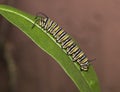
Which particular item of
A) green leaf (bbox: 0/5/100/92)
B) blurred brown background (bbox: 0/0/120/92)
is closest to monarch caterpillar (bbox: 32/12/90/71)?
green leaf (bbox: 0/5/100/92)

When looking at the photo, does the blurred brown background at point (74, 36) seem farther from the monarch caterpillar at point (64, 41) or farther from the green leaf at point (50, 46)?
the green leaf at point (50, 46)

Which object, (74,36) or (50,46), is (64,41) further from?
(74,36)

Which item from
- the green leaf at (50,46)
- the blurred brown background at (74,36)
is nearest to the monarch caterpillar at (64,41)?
the green leaf at (50,46)

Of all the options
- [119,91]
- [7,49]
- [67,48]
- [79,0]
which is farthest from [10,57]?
[67,48]

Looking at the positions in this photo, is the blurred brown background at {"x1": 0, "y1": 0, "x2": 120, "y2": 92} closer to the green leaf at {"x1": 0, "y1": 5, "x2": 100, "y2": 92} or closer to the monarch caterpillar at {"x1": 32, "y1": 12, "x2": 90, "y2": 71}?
the monarch caterpillar at {"x1": 32, "y1": 12, "x2": 90, "y2": 71}

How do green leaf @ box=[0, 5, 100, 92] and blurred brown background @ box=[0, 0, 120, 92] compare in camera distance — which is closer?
green leaf @ box=[0, 5, 100, 92]

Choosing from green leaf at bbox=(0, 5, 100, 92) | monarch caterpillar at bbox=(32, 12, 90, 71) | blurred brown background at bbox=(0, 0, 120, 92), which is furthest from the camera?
blurred brown background at bbox=(0, 0, 120, 92)
